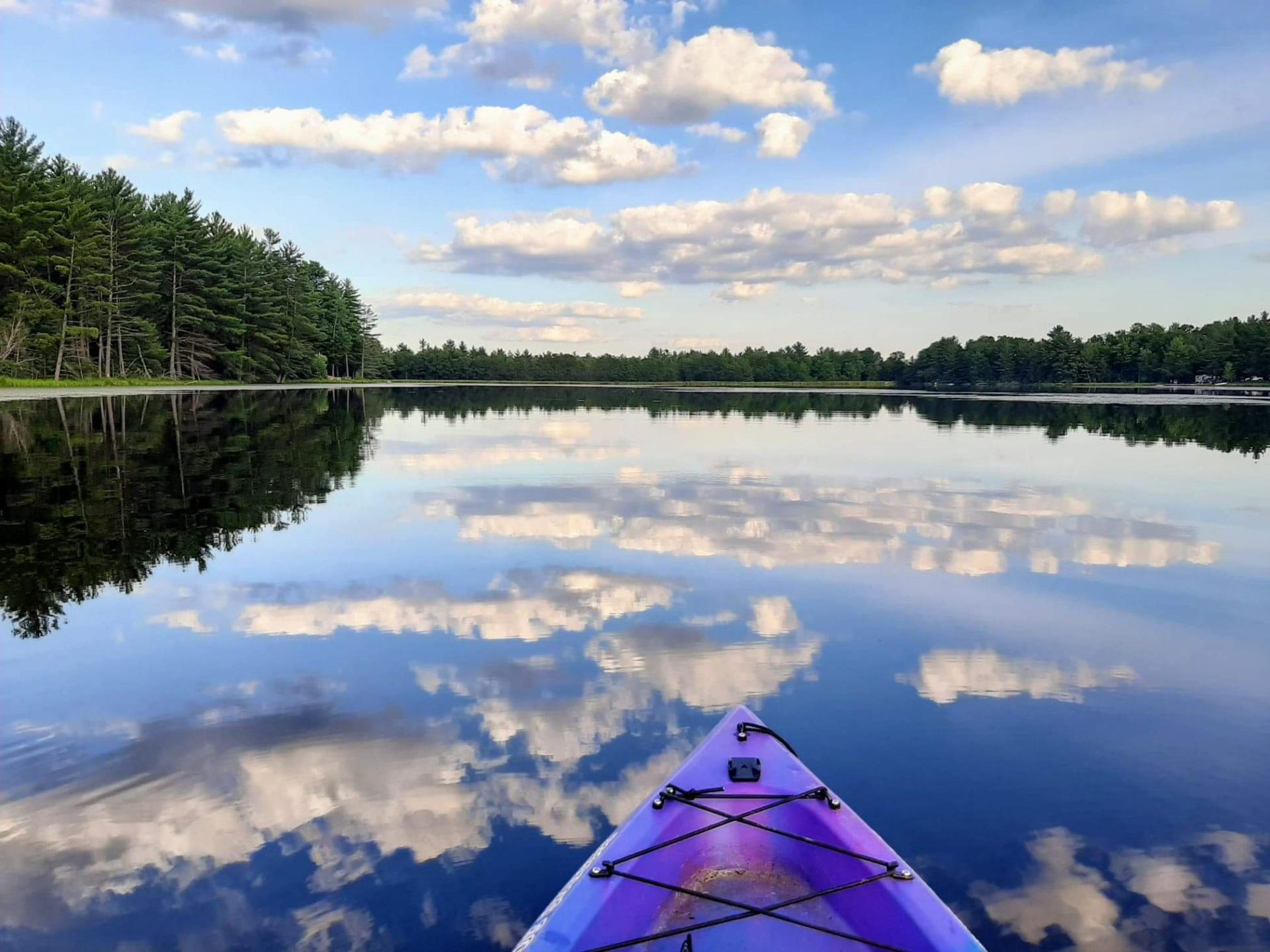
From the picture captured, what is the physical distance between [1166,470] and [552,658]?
25166mm

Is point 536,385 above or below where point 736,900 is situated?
above

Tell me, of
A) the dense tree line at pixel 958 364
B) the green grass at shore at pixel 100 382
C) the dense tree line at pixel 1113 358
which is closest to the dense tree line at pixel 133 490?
the green grass at shore at pixel 100 382

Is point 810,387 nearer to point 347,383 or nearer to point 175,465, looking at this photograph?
point 347,383

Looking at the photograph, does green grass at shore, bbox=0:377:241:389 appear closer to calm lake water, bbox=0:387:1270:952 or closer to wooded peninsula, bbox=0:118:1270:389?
wooded peninsula, bbox=0:118:1270:389

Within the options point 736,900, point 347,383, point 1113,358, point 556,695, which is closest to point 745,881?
point 736,900

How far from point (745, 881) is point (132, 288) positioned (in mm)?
78883

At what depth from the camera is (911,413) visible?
200ft

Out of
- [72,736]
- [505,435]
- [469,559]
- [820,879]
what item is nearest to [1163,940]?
[820,879]

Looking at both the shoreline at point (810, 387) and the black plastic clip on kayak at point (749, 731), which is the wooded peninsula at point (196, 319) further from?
the black plastic clip on kayak at point (749, 731)

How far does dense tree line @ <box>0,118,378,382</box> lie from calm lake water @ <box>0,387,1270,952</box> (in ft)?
159

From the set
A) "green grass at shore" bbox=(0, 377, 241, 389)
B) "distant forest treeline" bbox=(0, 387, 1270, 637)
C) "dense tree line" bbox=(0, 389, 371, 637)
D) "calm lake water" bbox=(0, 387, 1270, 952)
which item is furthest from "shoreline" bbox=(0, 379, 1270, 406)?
"calm lake water" bbox=(0, 387, 1270, 952)

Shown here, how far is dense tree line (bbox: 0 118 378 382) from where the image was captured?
55.8 m

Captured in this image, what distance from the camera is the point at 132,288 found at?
225ft

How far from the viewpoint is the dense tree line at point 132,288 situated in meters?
55.8
